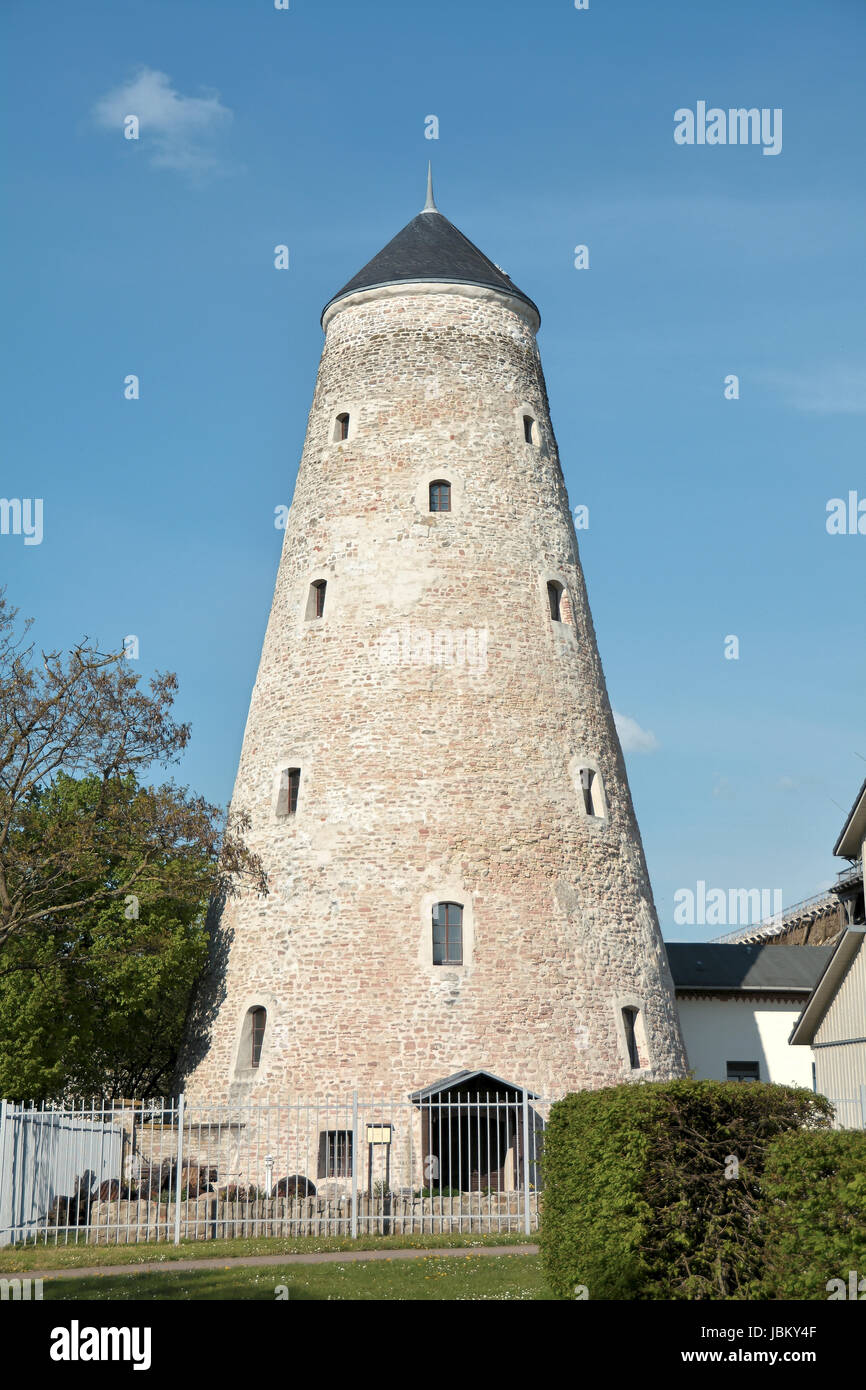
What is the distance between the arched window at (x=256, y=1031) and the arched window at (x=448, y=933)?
3.99 meters

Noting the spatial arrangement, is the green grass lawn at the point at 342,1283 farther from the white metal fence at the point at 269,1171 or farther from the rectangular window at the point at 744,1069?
the rectangular window at the point at 744,1069

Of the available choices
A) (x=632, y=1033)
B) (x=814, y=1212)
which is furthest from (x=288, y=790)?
(x=814, y=1212)

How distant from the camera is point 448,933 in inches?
1110

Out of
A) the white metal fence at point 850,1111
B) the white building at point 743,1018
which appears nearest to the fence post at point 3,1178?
the white metal fence at point 850,1111

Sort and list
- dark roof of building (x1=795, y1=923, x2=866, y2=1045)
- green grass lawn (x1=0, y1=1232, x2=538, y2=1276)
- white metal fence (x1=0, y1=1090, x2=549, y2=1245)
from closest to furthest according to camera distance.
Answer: green grass lawn (x1=0, y1=1232, x2=538, y2=1276) < white metal fence (x1=0, y1=1090, x2=549, y2=1245) < dark roof of building (x1=795, y1=923, x2=866, y2=1045)

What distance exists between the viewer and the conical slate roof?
33.2 meters

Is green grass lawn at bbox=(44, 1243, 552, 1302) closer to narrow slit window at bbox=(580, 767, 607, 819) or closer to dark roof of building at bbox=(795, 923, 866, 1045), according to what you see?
dark roof of building at bbox=(795, 923, 866, 1045)

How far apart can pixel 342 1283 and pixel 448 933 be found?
12.7 meters

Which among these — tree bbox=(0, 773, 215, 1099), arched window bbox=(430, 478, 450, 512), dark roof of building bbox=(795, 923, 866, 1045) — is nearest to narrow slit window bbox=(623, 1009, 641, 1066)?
dark roof of building bbox=(795, 923, 866, 1045)

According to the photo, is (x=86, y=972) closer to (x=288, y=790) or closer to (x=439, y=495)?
(x=288, y=790)

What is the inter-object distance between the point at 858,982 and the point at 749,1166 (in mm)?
15345

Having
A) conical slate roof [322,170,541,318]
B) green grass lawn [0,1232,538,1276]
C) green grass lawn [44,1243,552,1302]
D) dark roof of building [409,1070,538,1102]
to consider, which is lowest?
green grass lawn [0,1232,538,1276]

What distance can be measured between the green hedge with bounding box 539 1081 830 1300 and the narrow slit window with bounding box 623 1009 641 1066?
635 inches

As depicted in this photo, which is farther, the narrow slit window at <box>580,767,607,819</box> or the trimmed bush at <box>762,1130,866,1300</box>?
the narrow slit window at <box>580,767,607,819</box>
